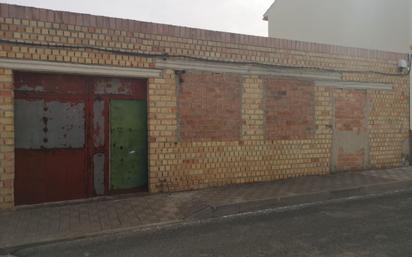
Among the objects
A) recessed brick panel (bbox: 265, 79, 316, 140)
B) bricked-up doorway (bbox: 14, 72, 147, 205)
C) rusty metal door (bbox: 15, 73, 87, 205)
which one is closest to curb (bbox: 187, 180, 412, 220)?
recessed brick panel (bbox: 265, 79, 316, 140)

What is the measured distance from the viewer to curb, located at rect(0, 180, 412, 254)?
4.84 meters

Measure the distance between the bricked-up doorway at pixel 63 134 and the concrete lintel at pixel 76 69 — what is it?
0.61 ft

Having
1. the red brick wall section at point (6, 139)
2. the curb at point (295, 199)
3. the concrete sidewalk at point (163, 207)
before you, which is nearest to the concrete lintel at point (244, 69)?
the concrete sidewalk at point (163, 207)

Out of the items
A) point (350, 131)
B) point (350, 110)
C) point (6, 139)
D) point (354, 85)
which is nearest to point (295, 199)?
point (350, 131)

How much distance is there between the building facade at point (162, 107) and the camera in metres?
6.21

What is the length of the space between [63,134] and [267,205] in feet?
12.7

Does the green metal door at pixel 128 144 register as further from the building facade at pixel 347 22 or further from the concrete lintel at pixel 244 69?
the building facade at pixel 347 22

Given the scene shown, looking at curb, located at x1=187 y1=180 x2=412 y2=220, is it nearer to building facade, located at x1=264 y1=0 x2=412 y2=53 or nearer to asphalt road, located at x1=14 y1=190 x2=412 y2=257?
asphalt road, located at x1=14 y1=190 x2=412 y2=257

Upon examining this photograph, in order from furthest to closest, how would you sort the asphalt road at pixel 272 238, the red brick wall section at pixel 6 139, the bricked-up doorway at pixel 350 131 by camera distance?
the bricked-up doorway at pixel 350 131
the red brick wall section at pixel 6 139
the asphalt road at pixel 272 238

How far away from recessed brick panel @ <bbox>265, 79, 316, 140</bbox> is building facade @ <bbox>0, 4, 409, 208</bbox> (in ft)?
0.08

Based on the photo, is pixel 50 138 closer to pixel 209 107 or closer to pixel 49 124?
pixel 49 124

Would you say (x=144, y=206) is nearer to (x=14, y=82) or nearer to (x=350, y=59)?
(x=14, y=82)

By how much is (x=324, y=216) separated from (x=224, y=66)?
364 cm

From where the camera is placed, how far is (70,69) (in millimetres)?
6348
